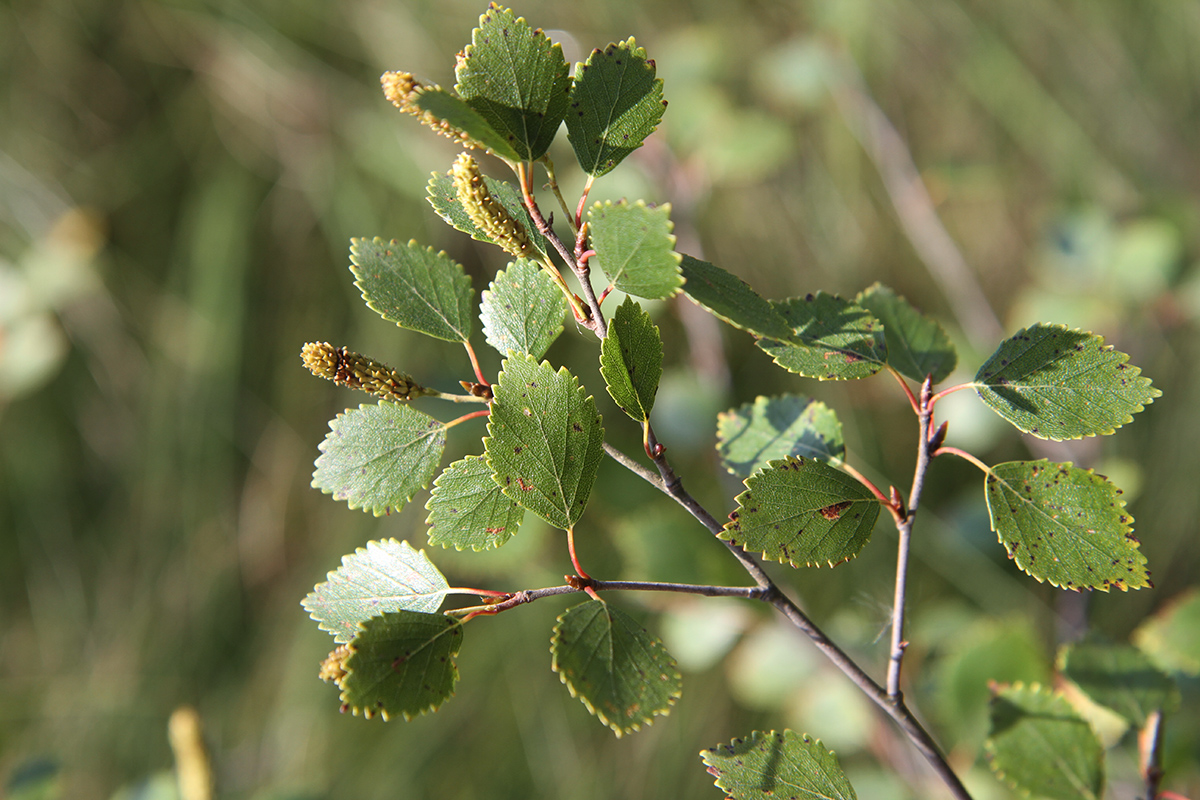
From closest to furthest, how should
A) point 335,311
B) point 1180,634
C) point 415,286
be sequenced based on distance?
point 415,286 → point 1180,634 → point 335,311

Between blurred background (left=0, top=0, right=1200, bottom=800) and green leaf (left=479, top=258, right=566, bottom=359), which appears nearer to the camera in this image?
green leaf (left=479, top=258, right=566, bottom=359)

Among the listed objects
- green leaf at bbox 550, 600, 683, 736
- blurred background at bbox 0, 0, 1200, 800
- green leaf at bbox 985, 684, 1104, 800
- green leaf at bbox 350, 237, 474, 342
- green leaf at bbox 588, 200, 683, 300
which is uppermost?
green leaf at bbox 588, 200, 683, 300

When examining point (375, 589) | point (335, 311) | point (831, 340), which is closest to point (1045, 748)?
point (831, 340)

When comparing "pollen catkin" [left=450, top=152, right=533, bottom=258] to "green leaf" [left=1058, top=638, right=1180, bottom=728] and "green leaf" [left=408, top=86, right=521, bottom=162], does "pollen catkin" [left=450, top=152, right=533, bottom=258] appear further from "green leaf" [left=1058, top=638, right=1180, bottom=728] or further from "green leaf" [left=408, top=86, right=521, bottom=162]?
"green leaf" [left=1058, top=638, right=1180, bottom=728]

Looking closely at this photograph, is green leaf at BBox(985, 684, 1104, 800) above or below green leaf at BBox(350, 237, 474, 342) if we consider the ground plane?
below

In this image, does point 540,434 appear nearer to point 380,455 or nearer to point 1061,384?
point 380,455

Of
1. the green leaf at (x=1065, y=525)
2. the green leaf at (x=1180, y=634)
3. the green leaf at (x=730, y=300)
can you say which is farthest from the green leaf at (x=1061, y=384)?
the green leaf at (x=1180, y=634)

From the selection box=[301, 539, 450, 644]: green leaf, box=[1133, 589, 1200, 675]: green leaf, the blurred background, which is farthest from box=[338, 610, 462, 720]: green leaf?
the blurred background
